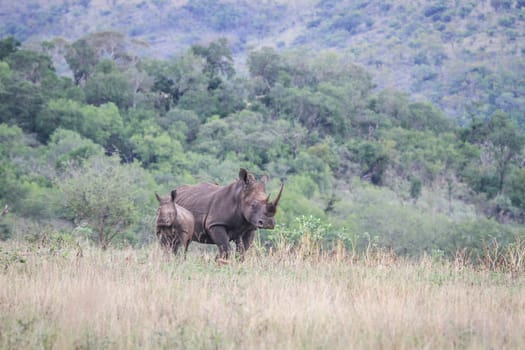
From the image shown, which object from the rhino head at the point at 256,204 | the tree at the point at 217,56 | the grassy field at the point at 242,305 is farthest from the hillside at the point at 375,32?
the grassy field at the point at 242,305

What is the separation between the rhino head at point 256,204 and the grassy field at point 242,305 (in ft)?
1.96

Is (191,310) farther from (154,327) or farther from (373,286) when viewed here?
(373,286)

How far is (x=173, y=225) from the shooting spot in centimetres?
1152

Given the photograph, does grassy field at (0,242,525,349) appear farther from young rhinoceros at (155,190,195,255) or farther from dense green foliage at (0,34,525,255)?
dense green foliage at (0,34,525,255)

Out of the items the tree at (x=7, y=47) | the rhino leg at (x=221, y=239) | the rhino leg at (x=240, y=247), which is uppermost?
the rhino leg at (x=221, y=239)

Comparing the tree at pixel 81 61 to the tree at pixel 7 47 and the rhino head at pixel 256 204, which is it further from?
the rhino head at pixel 256 204

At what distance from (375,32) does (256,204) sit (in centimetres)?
15556

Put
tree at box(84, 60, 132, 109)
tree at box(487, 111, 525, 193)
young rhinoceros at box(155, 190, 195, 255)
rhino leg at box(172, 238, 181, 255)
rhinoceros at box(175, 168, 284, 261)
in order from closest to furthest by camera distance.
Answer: rhinoceros at box(175, 168, 284, 261) < young rhinoceros at box(155, 190, 195, 255) < rhino leg at box(172, 238, 181, 255) < tree at box(487, 111, 525, 193) < tree at box(84, 60, 132, 109)

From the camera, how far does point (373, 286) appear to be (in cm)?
930

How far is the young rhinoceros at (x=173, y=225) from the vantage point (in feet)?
37.2

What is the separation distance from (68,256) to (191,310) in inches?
120

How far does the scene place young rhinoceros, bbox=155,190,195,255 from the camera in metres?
11.4

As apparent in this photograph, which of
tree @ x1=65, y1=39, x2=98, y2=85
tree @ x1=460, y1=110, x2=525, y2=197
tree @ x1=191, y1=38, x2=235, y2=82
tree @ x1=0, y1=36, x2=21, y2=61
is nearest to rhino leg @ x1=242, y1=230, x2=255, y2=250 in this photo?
tree @ x1=460, y1=110, x2=525, y2=197

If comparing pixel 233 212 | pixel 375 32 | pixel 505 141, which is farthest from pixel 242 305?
pixel 375 32
